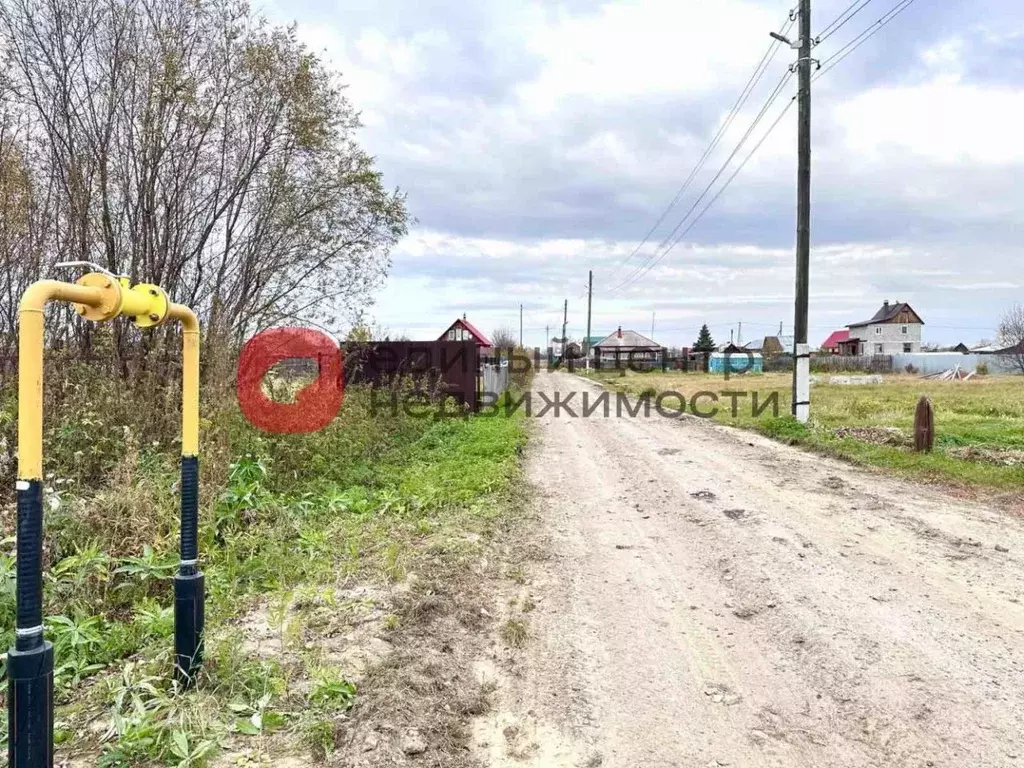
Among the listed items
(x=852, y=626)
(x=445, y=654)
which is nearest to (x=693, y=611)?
(x=852, y=626)

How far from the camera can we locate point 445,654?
3.12m

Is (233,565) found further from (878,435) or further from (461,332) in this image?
(461,332)

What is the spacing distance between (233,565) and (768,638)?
3.41 metres

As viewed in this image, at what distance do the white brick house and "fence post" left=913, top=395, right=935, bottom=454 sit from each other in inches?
2683

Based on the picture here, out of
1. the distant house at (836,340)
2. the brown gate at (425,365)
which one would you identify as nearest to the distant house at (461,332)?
the brown gate at (425,365)

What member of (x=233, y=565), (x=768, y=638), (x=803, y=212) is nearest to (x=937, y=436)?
(x=803, y=212)

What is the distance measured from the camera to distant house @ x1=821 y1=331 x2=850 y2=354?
77.2 metres

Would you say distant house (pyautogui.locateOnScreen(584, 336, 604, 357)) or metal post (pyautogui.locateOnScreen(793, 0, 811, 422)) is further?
distant house (pyautogui.locateOnScreen(584, 336, 604, 357))

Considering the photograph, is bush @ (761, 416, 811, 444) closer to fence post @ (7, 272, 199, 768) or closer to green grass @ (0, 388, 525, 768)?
green grass @ (0, 388, 525, 768)

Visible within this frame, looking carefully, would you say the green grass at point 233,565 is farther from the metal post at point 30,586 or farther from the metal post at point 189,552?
the metal post at point 30,586

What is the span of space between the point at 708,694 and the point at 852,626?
1.21m

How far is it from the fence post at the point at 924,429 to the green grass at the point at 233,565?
5806 millimetres

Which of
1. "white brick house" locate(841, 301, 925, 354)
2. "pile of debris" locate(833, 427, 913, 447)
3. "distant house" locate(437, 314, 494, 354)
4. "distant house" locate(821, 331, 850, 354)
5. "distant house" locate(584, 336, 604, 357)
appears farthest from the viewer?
"distant house" locate(821, 331, 850, 354)

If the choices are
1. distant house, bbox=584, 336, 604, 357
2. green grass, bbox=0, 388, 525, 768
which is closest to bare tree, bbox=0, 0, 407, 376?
green grass, bbox=0, 388, 525, 768
